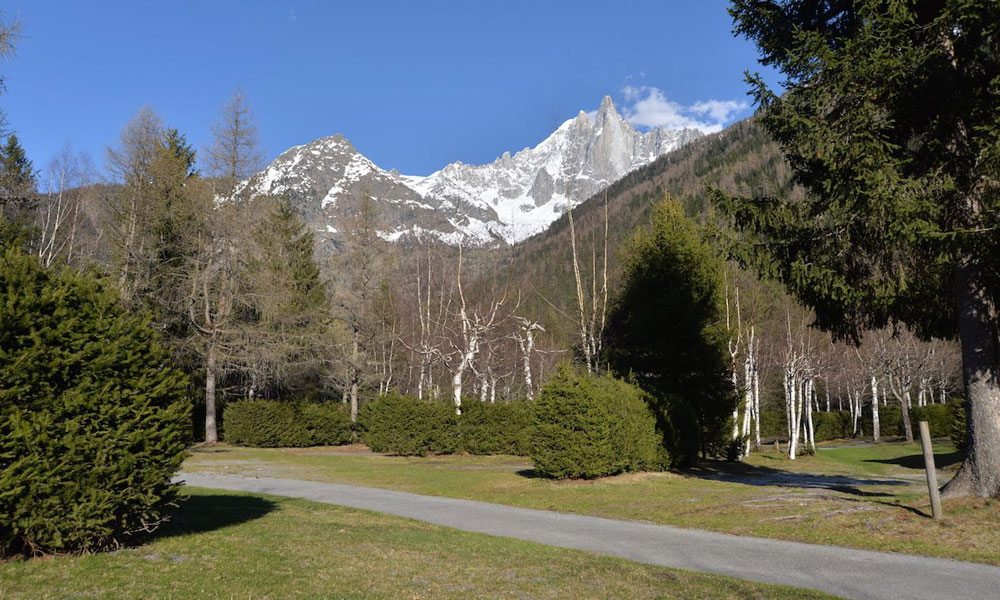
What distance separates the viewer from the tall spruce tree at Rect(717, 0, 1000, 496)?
9336 mm

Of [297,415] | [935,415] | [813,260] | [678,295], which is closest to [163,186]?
[297,415]

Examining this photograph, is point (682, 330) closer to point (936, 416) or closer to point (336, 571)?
point (336, 571)

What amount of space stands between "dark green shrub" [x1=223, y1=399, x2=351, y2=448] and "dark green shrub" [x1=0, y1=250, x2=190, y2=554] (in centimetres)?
2639

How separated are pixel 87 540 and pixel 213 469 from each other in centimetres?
1545

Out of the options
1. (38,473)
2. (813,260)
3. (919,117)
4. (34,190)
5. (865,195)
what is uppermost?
(34,190)

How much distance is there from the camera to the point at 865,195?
9539mm

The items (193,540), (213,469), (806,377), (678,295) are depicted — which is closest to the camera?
(193,540)

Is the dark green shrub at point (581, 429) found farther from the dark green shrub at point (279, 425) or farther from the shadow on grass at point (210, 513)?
the dark green shrub at point (279, 425)

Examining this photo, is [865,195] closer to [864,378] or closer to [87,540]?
[87,540]

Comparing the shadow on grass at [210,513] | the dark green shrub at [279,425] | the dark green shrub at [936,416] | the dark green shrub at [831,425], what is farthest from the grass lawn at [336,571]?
the dark green shrub at [831,425]

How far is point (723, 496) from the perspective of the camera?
502 inches

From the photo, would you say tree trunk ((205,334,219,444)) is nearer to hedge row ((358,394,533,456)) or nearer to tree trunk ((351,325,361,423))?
tree trunk ((351,325,361,423))

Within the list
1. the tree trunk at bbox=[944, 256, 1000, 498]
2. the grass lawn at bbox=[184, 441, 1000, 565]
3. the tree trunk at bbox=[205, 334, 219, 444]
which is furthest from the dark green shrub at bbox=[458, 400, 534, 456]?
the tree trunk at bbox=[944, 256, 1000, 498]

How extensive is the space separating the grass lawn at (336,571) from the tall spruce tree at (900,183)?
630cm
